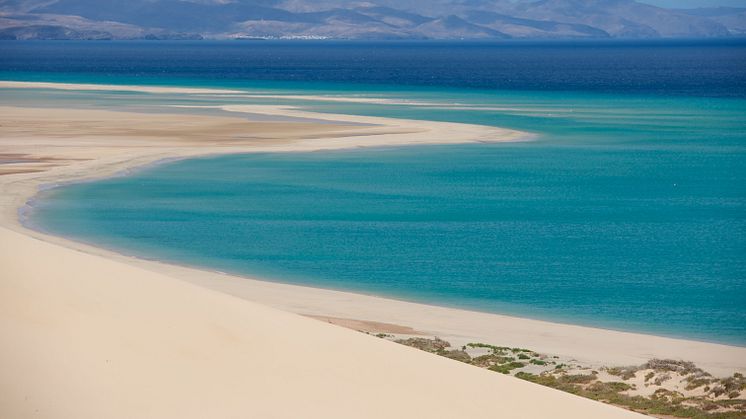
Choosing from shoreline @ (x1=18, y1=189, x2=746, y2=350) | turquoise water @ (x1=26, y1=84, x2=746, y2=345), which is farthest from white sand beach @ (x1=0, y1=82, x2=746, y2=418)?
turquoise water @ (x1=26, y1=84, x2=746, y2=345)

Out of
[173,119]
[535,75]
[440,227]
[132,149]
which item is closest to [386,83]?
[535,75]

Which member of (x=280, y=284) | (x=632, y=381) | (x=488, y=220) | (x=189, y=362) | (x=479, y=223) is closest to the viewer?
(x=189, y=362)

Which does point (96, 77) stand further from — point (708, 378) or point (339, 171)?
point (708, 378)

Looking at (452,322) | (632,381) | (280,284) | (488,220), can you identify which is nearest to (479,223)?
(488,220)

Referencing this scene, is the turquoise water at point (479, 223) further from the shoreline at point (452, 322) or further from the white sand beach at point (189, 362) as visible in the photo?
the white sand beach at point (189, 362)

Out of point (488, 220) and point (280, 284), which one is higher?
point (488, 220)

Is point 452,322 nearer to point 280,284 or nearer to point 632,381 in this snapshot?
point 280,284
